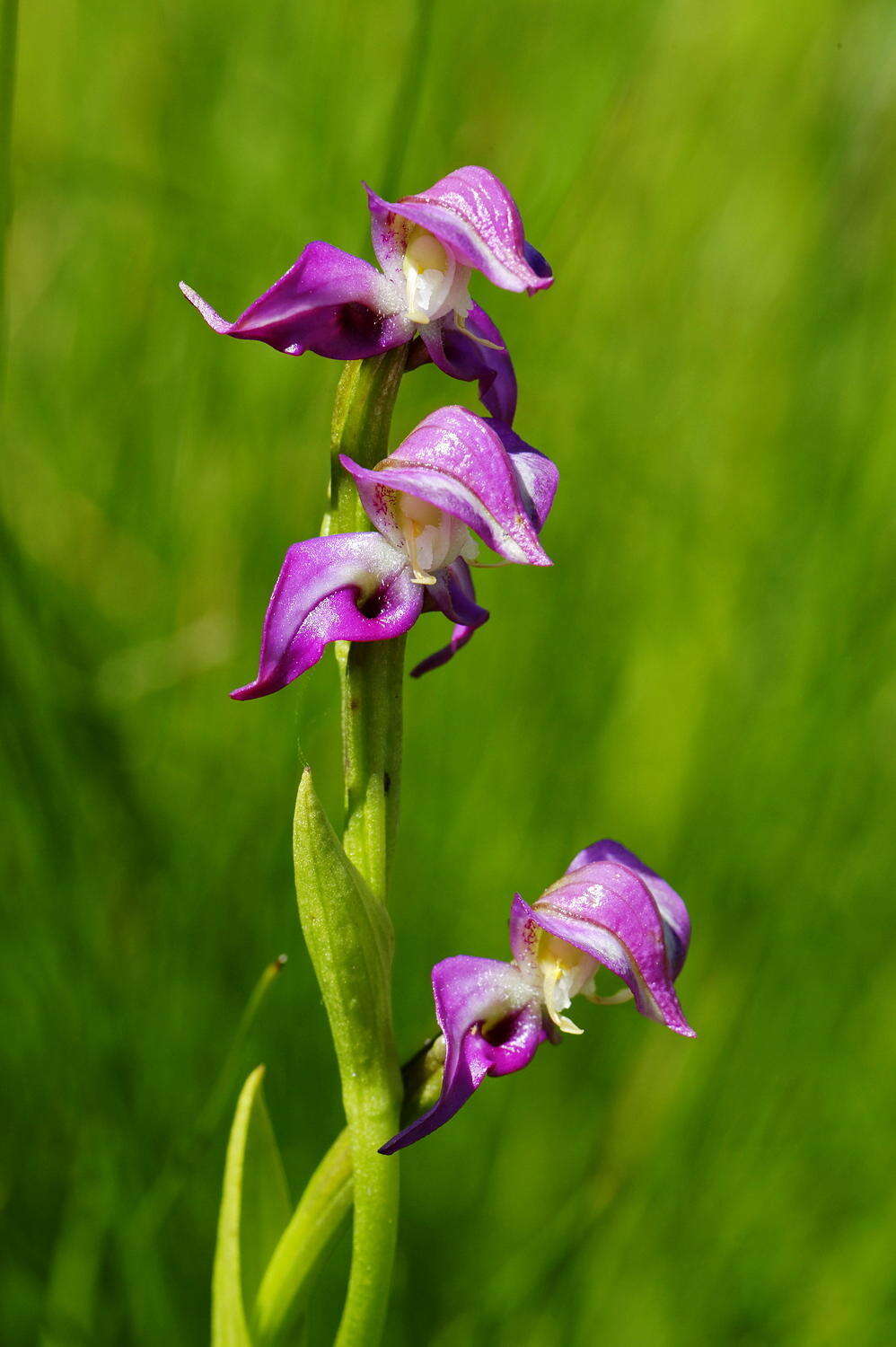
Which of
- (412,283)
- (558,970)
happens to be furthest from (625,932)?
(412,283)

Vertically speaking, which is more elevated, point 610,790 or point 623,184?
point 623,184

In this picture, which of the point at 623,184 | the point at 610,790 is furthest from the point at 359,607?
the point at 623,184

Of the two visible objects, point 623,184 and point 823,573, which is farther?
point 623,184

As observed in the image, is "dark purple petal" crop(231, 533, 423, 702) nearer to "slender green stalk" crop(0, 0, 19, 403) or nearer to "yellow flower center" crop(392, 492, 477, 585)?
"yellow flower center" crop(392, 492, 477, 585)

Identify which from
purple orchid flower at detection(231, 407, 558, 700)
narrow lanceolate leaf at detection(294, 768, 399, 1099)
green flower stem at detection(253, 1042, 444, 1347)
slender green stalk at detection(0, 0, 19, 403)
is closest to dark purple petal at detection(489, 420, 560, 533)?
purple orchid flower at detection(231, 407, 558, 700)

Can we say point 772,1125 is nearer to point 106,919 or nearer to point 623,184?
point 106,919

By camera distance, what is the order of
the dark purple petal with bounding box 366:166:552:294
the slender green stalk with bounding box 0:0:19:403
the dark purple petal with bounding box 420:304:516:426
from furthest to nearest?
the slender green stalk with bounding box 0:0:19:403
the dark purple petal with bounding box 420:304:516:426
the dark purple petal with bounding box 366:166:552:294

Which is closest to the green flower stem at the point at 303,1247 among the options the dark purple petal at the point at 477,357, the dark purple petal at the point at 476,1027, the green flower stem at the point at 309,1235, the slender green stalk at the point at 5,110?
the green flower stem at the point at 309,1235

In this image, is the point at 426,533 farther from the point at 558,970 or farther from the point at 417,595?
the point at 558,970
